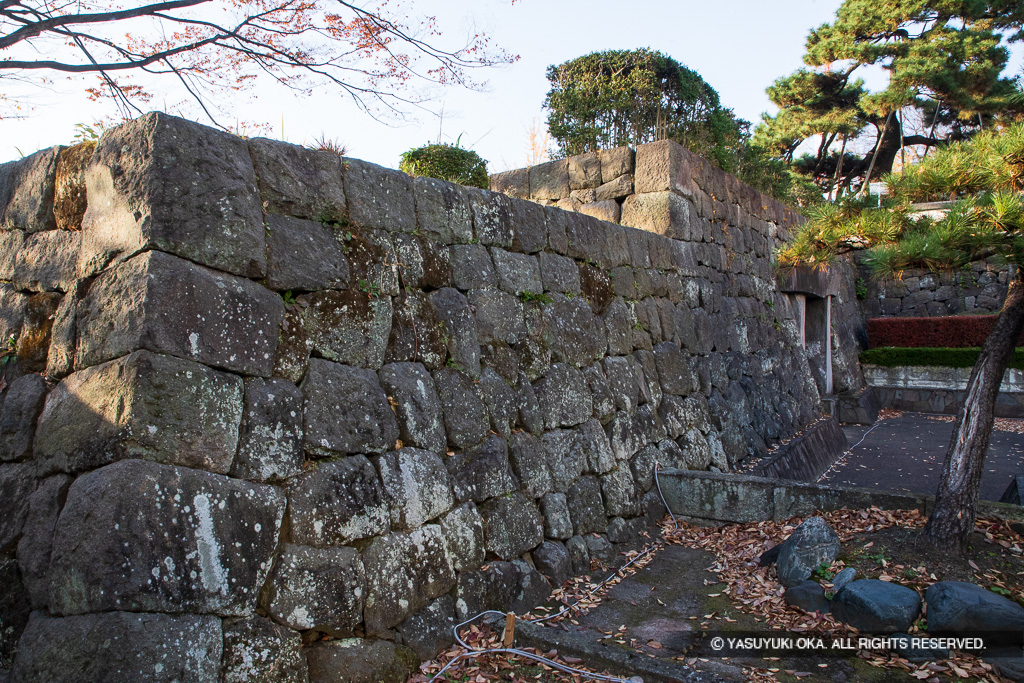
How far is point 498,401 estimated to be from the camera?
150 inches

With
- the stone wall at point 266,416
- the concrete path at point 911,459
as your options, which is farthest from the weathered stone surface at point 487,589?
the concrete path at point 911,459

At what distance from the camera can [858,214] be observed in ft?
14.0

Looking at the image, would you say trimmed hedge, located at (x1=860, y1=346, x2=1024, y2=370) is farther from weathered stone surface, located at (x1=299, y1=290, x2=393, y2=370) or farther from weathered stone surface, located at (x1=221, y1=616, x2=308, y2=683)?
weathered stone surface, located at (x1=221, y1=616, x2=308, y2=683)

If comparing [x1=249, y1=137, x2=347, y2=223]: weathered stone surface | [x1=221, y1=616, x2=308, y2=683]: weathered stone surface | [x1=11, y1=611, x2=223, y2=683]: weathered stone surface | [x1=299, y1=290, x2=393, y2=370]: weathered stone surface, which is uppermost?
[x1=249, y1=137, x2=347, y2=223]: weathered stone surface

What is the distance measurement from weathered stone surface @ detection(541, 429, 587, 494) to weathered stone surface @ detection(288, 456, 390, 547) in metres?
1.45

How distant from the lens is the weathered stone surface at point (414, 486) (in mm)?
2984

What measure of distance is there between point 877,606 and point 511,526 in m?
1.95

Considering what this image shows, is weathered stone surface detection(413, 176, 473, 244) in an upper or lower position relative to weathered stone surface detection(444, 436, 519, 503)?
upper

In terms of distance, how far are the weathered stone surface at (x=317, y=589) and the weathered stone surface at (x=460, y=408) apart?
865 mm

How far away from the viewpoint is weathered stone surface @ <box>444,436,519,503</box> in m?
3.38

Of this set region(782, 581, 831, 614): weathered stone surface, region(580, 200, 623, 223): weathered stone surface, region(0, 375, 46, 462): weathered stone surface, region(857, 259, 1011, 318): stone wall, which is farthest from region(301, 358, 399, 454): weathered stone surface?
region(857, 259, 1011, 318): stone wall

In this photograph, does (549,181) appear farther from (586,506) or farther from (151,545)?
(151,545)

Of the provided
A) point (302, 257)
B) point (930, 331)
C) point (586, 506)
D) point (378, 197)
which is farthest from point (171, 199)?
point (930, 331)

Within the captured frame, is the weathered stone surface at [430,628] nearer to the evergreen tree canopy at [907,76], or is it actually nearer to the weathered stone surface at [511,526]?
the weathered stone surface at [511,526]
